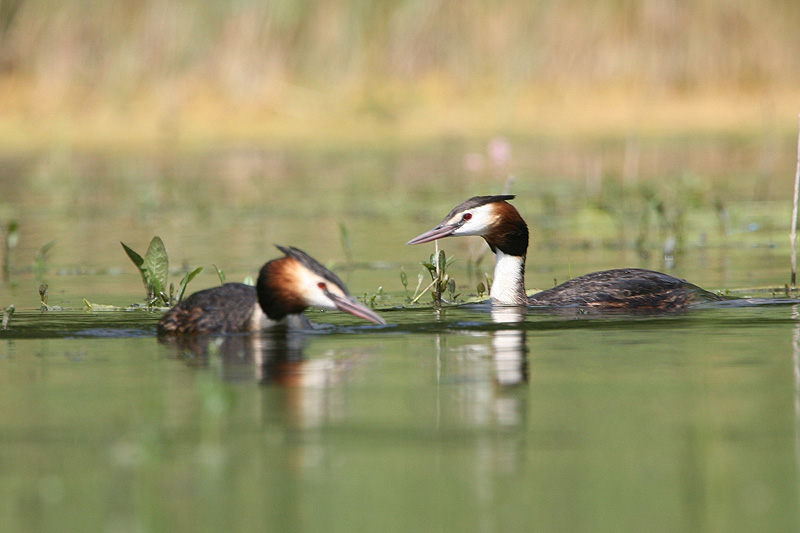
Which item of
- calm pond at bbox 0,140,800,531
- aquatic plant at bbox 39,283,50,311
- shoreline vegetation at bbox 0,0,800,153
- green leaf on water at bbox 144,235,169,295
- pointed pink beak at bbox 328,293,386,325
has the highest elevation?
shoreline vegetation at bbox 0,0,800,153

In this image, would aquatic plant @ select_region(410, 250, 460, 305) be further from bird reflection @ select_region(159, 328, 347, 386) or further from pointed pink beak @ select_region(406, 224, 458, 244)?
bird reflection @ select_region(159, 328, 347, 386)

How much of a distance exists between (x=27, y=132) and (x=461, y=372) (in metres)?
19.5

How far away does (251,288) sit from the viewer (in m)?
7.32

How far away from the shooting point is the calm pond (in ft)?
12.4

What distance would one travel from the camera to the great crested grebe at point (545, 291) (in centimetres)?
796

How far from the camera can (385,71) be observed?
79.7 ft

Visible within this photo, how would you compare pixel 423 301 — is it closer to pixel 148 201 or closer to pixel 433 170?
pixel 148 201

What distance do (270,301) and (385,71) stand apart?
17.9m

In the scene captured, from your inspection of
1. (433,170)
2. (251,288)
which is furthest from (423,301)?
(433,170)

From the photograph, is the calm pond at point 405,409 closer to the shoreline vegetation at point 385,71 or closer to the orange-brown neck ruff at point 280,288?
the orange-brown neck ruff at point 280,288

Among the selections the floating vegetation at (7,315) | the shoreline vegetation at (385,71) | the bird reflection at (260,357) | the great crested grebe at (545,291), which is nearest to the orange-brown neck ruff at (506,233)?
the great crested grebe at (545,291)

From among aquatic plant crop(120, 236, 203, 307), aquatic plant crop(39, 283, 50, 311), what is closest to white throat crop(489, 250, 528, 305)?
aquatic plant crop(120, 236, 203, 307)

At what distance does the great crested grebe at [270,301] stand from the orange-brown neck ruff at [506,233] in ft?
5.60

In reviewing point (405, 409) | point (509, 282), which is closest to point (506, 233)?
point (509, 282)
